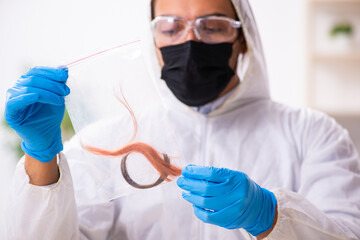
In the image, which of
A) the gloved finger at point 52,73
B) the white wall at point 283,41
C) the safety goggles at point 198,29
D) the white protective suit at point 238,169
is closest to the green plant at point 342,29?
the white wall at point 283,41

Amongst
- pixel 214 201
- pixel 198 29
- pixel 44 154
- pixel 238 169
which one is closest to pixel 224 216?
pixel 214 201

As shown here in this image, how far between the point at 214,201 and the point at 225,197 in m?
0.03

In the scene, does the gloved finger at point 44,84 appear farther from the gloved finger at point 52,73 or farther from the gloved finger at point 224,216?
the gloved finger at point 224,216

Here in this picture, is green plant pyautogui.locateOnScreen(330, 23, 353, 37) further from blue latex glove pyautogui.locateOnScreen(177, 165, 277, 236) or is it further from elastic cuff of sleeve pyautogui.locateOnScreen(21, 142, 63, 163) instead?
elastic cuff of sleeve pyautogui.locateOnScreen(21, 142, 63, 163)

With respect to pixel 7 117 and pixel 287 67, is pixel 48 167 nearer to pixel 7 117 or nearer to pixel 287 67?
pixel 7 117

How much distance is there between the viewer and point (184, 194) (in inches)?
38.2

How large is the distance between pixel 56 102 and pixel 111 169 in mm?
232

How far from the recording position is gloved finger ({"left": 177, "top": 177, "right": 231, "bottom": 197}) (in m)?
0.93

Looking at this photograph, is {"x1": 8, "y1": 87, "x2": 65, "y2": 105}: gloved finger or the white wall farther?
the white wall

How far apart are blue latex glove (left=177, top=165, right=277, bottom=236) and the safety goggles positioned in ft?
1.82

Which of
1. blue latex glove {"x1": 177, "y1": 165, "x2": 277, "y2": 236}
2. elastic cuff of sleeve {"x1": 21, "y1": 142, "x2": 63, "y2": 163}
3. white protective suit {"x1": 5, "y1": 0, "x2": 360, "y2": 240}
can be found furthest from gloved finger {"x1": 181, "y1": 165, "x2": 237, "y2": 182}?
elastic cuff of sleeve {"x1": 21, "y1": 142, "x2": 63, "y2": 163}

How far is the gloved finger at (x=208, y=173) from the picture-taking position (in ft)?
3.04

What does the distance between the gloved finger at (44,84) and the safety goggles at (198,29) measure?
0.50m

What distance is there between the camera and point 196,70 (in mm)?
1240
